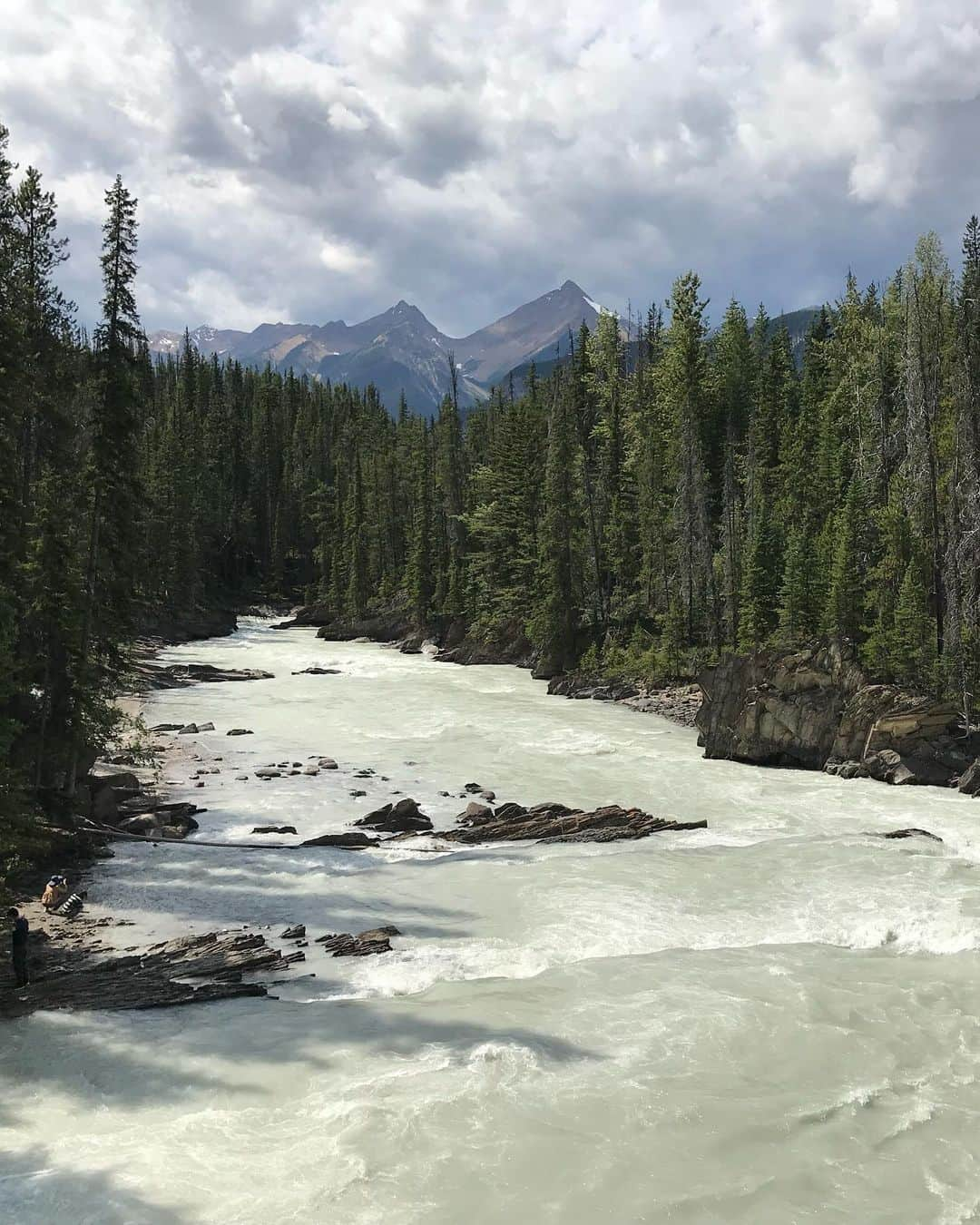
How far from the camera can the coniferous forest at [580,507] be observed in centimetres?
2128

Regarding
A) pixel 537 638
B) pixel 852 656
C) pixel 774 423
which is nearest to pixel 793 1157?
pixel 852 656

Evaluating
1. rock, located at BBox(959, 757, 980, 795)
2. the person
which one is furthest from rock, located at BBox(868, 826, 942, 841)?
the person

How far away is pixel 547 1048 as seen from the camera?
38.4 ft

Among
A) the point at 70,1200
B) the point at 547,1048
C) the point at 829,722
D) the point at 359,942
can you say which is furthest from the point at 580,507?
the point at 70,1200

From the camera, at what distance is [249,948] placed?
14828 millimetres

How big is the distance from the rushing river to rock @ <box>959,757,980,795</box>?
8.95 ft

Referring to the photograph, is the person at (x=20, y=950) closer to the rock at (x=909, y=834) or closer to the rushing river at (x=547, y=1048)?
the rushing river at (x=547, y=1048)

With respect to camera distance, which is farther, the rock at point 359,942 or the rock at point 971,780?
the rock at point 971,780

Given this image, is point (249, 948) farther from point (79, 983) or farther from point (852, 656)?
point (852, 656)

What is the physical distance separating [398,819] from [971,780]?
1709 centimetres

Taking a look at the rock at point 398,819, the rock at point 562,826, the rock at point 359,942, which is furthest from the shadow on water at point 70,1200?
the rock at point 398,819

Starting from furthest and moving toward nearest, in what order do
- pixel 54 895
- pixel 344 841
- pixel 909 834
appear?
pixel 344 841
pixel 909 834
pixel 54 895

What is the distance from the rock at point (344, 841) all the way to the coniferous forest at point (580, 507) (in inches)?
242

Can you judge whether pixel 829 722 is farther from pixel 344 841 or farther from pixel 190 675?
pixel 190 675
